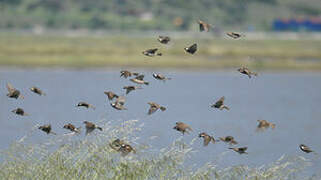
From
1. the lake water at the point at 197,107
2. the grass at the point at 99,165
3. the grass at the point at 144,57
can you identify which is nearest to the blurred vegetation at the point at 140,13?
the grass at the point at 144,57

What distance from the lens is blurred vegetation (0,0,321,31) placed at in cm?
11400

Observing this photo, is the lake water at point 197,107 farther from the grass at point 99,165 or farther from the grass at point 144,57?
the grass at point 99,165

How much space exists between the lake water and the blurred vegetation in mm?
47644

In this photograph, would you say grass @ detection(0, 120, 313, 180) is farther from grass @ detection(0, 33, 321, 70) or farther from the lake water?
grass @ detection(0, 33, 321, 70)

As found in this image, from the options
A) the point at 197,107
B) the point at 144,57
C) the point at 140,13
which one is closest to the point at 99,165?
the point at 197,107

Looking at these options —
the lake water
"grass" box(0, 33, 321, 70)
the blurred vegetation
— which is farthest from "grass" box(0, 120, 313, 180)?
the blurred vegetation

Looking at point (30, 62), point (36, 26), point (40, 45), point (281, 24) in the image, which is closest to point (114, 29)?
point (36, 26)

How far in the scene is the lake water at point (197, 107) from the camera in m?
28.8

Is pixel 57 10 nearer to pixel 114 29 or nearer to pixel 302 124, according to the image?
pixel 114 29

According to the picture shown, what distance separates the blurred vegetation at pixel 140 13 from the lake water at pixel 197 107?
47.6 m

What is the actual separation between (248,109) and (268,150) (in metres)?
15.8

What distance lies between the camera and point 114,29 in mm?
112750

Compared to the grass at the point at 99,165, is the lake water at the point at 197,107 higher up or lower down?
lower down

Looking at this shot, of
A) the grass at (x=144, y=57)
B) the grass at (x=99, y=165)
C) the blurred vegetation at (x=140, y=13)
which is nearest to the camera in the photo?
the grass at (x=99, y=165)
